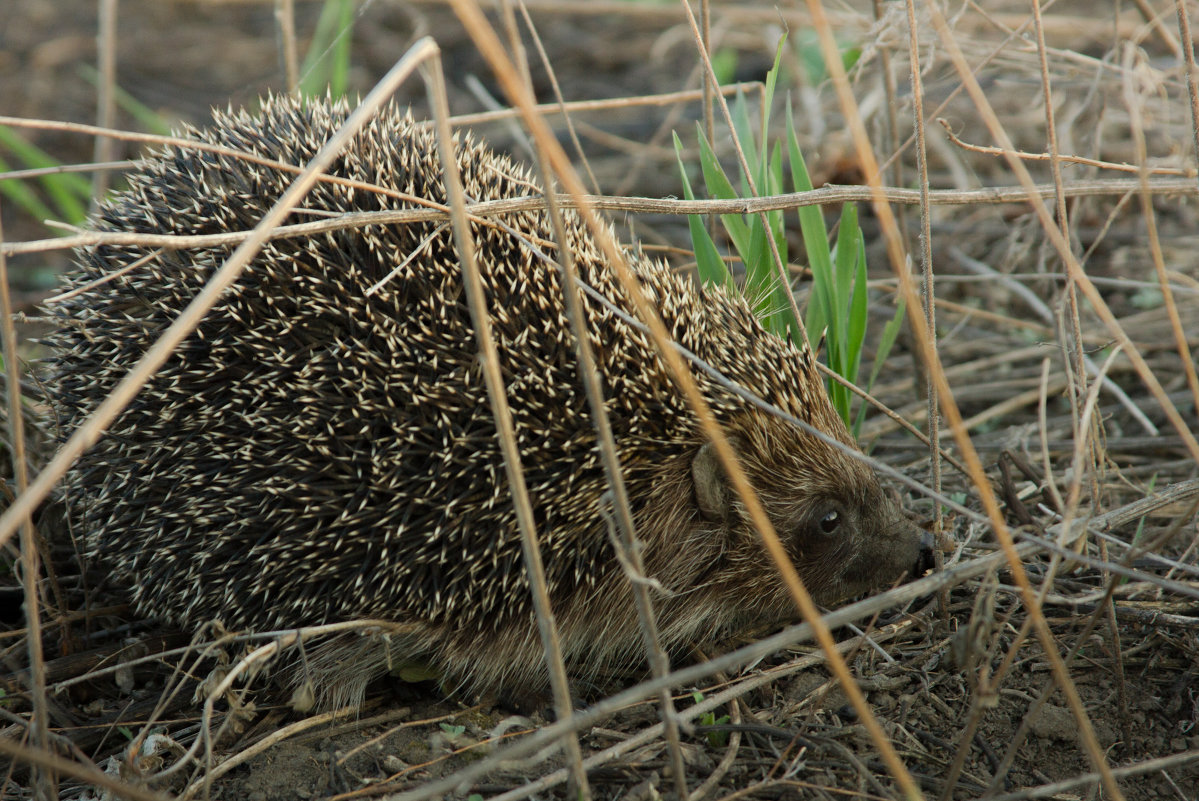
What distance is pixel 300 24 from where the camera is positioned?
1012 centimetres

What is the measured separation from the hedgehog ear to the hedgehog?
0.04 feet

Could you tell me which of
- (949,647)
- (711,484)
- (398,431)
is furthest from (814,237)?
(398,431)

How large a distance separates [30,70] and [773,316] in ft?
27.1

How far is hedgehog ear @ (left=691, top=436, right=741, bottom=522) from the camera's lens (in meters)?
3.96

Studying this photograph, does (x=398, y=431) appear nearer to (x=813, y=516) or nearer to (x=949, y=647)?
(x=813, y=516)

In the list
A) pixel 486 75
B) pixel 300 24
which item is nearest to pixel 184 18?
pixel 300 24

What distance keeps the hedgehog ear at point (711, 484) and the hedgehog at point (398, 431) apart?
0.5 inches

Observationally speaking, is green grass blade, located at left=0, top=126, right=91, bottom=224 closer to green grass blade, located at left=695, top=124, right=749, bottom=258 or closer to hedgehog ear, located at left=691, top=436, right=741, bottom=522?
green grass blade, located at left=695, top=124, right=749, bottom=258

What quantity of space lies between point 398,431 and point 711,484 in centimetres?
133

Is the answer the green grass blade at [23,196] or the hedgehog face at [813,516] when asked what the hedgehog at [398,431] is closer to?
the hedgehog face at [813,516]

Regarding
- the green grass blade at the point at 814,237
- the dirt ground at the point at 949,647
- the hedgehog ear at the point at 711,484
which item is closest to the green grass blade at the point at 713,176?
the green grass blade at the point at 814,237

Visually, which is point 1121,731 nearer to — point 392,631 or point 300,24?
point 392,631

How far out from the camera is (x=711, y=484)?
404 centimetres

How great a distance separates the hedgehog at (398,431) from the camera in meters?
3.51
